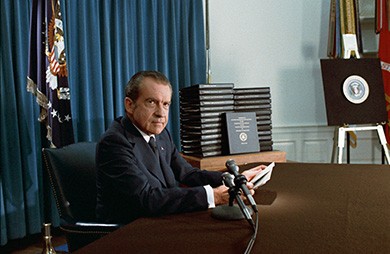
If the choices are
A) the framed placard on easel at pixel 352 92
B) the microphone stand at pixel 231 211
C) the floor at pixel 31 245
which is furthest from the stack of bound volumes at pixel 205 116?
the microphone stand at pixel 231 211

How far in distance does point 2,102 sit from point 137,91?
5.91ft

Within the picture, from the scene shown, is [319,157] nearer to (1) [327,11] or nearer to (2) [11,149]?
(1) [327,11]

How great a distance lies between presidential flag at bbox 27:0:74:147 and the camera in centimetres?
301

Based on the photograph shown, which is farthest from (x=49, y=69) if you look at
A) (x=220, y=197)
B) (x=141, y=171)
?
(x=220, y=197)

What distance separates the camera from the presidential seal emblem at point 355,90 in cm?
361

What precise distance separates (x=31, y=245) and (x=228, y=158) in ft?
5.79

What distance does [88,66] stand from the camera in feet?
11.6

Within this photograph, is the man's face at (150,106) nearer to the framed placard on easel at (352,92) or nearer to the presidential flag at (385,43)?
the framed placard on easel at (352,92)

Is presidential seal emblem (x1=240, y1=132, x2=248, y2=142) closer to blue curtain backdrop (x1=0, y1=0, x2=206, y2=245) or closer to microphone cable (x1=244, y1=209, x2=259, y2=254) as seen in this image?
blue curtain backdrop (x1=0, y1=0, x2=206, y2=245)

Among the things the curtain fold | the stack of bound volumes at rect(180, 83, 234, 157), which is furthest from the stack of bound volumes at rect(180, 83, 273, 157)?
the curtain fold

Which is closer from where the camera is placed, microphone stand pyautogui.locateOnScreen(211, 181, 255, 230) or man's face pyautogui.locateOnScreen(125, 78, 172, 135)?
microphone stand pyautogui.locateOnScreen(211, 181, 255, 230)

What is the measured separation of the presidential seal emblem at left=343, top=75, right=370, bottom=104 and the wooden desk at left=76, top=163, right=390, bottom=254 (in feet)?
6.44

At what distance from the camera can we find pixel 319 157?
450cm

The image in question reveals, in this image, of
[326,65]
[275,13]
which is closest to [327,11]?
[275,13]
